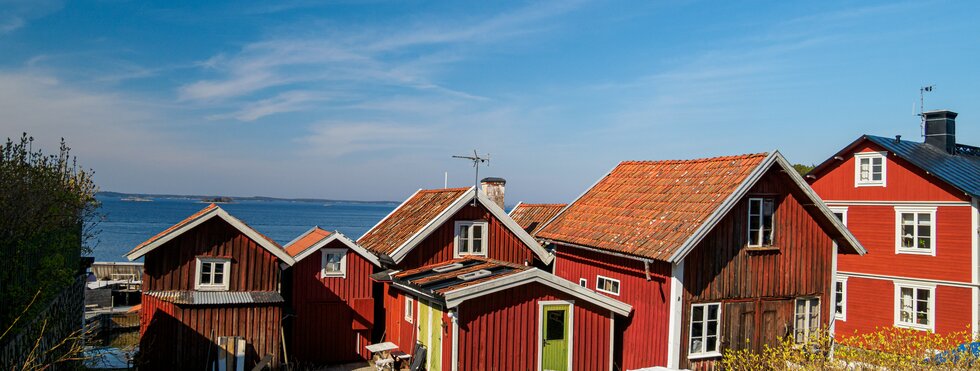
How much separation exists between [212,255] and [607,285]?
1121cm

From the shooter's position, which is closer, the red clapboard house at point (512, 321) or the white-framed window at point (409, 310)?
the red clapboard house at point (512, 321)

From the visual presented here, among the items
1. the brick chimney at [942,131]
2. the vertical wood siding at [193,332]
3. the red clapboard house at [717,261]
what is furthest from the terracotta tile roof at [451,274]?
the brick chimney at [942,131]

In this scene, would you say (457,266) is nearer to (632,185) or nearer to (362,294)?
(362,294)

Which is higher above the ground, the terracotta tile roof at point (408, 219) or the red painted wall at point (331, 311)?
the terracotta tile roof at point (408, 219)

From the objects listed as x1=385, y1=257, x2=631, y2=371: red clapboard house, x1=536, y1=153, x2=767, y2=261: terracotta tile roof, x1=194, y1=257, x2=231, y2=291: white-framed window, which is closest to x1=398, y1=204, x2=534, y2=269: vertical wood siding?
x1=536, y1=153, x2=767, y2=261: terracotta tile roof

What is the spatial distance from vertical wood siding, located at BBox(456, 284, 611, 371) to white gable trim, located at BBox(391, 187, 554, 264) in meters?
4.82

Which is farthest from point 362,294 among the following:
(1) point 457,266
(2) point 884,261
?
(2) point 884,261

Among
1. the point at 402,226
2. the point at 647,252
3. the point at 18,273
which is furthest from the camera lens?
the point at 402,226

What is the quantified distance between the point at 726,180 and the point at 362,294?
11929mm

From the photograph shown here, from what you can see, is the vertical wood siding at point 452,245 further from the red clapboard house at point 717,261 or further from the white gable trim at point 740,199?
the white gable trim at point 740,199

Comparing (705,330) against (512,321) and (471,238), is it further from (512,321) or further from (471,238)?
(471,238)

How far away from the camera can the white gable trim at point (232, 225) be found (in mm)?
18797

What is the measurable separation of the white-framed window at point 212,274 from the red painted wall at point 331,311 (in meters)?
2.54

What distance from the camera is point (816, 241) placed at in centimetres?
1942
